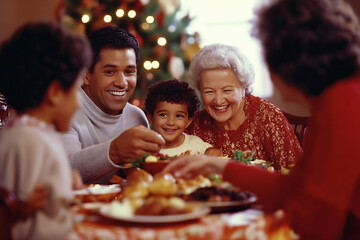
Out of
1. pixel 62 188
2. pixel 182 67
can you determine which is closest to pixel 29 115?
pixel 62 188

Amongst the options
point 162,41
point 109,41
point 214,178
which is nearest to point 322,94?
point 214,178

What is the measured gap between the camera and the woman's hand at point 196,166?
1530 mm

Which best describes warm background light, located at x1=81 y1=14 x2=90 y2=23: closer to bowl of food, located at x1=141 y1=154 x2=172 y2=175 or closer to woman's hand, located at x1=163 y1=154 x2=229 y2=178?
bowl of food, located at x1=141 y1=154 x2=172 y2=175

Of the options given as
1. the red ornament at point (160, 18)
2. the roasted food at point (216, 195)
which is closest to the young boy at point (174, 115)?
the roasted food at point (216, 195)

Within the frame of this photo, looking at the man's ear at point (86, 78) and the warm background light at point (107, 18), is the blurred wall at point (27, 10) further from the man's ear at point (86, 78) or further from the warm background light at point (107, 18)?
the man's ear at point (86, 78)

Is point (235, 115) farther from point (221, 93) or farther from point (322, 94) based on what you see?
point (322, 94)

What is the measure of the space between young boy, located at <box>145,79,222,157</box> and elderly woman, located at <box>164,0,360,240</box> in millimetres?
1405

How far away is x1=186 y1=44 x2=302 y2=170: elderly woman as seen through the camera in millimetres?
2777

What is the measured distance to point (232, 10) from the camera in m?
5.76

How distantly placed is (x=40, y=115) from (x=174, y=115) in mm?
1685

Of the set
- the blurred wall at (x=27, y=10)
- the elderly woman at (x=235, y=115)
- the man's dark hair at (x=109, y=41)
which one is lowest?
the elderly woman at (x=235, y=115)

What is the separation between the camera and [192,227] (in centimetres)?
110

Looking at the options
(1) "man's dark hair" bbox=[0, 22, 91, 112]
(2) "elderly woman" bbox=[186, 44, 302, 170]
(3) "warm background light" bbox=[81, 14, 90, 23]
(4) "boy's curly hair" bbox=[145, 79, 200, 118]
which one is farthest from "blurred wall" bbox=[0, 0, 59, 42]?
(1) "man's dark hair" bbox=[0, 22, 91, 112]

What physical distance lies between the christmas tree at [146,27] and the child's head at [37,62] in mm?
3305
